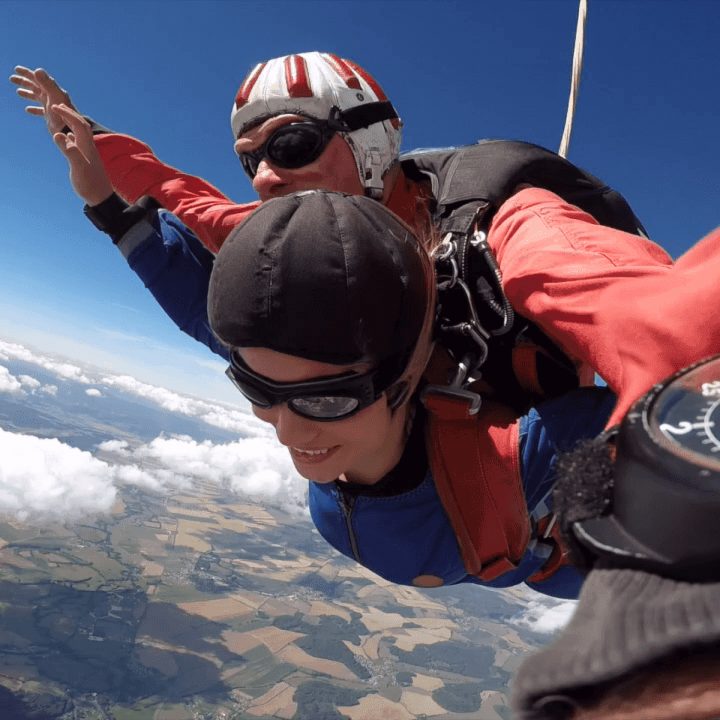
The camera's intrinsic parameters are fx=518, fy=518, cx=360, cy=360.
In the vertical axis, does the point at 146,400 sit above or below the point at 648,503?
below

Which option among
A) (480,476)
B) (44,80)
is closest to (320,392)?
(480,476)

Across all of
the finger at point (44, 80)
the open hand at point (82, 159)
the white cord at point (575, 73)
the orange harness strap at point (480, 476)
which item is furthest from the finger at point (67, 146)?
the white cord at point (575, 73)

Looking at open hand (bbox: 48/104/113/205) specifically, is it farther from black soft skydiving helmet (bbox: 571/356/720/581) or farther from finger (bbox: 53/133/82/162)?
black soft skydiving helmet (bbox: 571/356/720/581)

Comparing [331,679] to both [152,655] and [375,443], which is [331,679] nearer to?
[152,655]

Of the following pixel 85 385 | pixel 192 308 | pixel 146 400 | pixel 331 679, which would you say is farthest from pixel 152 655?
pixel 146 400

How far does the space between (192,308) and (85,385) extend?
197 metres

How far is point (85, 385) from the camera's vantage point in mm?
175500

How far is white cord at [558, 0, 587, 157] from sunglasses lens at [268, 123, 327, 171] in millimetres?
780

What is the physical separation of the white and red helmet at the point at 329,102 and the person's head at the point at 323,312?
0.53 m

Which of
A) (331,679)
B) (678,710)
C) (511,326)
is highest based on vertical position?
(511,326)

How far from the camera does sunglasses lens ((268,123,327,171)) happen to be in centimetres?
137

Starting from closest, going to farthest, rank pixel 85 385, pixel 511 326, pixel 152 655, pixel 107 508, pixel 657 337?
pixel 657 337
pixel 511 326
pixel 152 655
pixel 107 508
pixel 85 385

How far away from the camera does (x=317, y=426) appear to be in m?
1.02

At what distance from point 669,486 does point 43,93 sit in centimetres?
205
